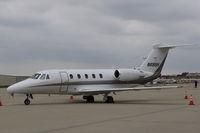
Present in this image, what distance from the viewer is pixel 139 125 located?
12.0 meters

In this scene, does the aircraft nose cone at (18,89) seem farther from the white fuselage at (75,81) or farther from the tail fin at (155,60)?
the tail fin at (155,60)

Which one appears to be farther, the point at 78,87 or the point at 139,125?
the point at 78,87

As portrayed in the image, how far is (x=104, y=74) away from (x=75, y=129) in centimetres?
1646

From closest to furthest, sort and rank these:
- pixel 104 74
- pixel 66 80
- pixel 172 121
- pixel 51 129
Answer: pixel 51 129
pixel 172 121
pixel 66 80
pixel 104 74

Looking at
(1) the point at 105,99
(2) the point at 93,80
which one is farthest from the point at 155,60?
(1) the point at 105,99

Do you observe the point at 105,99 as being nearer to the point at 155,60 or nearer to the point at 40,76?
the point at 40,76

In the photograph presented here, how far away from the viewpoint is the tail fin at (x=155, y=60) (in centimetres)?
2919

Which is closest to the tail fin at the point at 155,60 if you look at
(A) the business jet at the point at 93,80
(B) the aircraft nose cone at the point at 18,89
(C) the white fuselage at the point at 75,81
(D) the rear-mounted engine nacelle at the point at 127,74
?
(A) the business jet at the point at 93,80

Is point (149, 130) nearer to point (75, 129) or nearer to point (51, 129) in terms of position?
point (75, 129)

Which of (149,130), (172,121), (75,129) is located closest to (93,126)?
(75,129)

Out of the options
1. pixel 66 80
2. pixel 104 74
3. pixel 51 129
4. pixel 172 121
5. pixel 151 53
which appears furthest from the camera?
pixel 151 53

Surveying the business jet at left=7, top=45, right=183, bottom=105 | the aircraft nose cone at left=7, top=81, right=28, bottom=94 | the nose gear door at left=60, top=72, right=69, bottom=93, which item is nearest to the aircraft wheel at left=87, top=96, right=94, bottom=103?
the business jet at left=7, top=45, right=183, bottom=105

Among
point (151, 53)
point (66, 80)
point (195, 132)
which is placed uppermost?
point (151, 53)

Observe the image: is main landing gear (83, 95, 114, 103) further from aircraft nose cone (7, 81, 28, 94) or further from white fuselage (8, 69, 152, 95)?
aircraft nose cone (7, 81, 28, 94)
